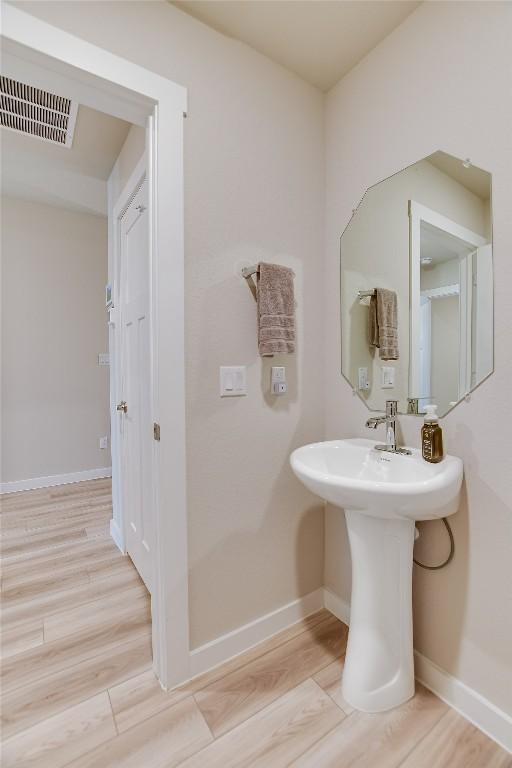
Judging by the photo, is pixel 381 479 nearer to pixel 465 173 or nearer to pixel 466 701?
pixel 466 701

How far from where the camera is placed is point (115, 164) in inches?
93.8

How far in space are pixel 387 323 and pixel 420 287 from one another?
19 centimetres

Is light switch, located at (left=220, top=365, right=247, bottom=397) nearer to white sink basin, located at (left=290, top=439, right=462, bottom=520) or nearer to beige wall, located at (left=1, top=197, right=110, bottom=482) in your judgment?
white sink basin, located at (left=290, top=439, right=462, bottom=520)

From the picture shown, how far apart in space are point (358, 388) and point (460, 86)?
3.66ft

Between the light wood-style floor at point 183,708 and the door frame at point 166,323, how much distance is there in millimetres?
165

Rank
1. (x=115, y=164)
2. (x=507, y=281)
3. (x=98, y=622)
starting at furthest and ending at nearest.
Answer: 1. (x=115, y=164)
2. (x=98, y=622)
3. (x=507, y=281)

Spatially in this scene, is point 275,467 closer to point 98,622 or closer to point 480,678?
point 480,678

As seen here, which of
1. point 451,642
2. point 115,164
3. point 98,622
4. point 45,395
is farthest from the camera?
point 45,395

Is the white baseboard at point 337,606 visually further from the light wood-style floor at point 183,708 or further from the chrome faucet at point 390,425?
the chrome faucet at point 390,425

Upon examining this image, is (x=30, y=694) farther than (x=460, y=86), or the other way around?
(x=30, y=694)

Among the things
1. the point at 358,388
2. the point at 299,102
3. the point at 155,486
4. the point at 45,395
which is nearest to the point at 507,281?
the point at 358,388

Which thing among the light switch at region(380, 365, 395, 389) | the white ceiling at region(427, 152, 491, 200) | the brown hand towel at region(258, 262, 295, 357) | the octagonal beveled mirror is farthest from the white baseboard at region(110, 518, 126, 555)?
the white ceiling at region(427, 152, 491, 200)

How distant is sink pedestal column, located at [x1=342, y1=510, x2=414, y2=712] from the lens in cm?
122

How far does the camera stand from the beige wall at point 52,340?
331 centimetres
